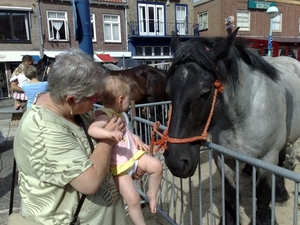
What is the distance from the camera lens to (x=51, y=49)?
18.1 m

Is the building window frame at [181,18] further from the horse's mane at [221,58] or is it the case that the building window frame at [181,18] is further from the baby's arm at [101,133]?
the baby's arm at [101,133]

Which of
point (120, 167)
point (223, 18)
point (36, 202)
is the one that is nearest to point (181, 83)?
point (120, 167)

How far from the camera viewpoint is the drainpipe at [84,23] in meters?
4.27

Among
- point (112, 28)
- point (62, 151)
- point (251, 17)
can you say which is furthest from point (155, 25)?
point (62, 151)

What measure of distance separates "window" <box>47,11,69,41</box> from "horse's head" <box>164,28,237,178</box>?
60.5 feet

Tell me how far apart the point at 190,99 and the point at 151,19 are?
22.1 m

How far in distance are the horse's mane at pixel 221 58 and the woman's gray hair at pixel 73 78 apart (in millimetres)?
786

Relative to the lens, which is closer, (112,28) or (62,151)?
(62,151)

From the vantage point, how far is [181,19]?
23.5 meters

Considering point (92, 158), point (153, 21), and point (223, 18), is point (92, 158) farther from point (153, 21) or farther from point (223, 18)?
point (223, 18)

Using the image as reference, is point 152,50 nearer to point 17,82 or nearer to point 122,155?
point 17,82

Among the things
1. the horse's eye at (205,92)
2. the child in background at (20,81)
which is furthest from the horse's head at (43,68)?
the horse's eye at (205,92)

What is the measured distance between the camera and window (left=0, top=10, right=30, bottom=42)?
16938 mm

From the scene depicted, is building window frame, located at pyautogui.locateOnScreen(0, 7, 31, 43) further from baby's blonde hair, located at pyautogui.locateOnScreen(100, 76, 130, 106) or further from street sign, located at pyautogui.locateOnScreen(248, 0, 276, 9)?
street sign, located at pyautogui.locateOnScreen(248, 0, 276, 9)
